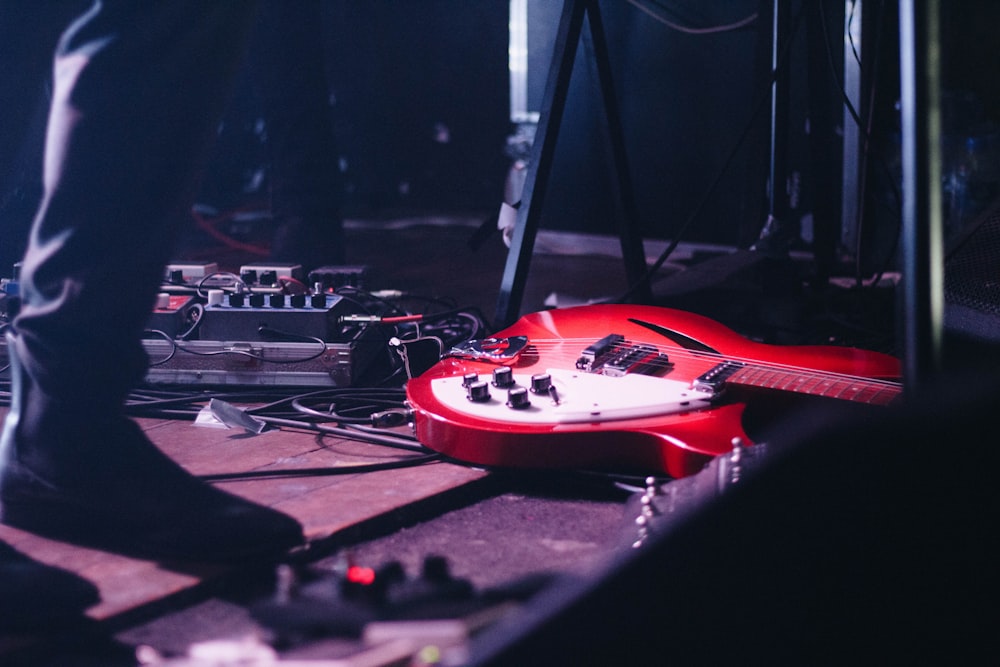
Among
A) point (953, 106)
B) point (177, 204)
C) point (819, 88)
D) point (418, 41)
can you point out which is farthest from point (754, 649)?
point (418, 41)

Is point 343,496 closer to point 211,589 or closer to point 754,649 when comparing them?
point 211,589

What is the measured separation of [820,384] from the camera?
3.81 feet

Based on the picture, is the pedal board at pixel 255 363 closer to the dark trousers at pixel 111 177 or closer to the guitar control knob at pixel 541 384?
the guitar control knob at pixel 541 384

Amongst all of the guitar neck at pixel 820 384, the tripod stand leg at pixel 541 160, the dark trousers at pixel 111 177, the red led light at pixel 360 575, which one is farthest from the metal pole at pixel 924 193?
the tripod stand leg at pixel 541 160

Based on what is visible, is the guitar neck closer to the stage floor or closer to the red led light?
the stage floor

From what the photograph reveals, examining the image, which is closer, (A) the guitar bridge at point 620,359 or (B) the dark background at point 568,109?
(A) the guitar bridge at point 620,359

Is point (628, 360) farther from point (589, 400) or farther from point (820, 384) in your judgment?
point (820, 384)

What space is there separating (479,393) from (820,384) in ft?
1.41

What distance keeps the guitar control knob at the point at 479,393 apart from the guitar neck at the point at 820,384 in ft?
1.02

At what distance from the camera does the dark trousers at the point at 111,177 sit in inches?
34.5

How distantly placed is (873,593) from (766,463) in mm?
91

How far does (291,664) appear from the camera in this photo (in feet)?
1.86

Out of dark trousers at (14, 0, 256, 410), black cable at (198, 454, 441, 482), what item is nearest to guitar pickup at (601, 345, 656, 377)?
black cable at (198, 454, 441, 482)

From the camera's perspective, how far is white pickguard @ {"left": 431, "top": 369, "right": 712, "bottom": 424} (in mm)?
1154
